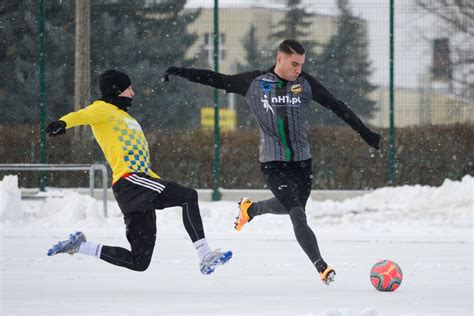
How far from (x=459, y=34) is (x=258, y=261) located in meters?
7.53

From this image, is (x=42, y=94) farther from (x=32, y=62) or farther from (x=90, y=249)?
(x=90, y=249)

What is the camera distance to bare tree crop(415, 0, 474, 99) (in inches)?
574

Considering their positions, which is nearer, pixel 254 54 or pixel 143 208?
pixel 143 208

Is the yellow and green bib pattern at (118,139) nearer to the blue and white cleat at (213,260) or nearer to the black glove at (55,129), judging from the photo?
the black glove at (55,129)

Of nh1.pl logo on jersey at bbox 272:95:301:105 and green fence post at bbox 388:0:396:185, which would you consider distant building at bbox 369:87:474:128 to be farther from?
nh1.pl logo on jersey at bbox 272:95:301:105

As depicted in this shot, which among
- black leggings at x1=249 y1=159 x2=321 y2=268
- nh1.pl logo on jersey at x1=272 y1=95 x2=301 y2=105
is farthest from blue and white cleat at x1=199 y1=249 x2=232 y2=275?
nh1.pl logo on jersey at x1=272 y1=95 x2=301 y2=105

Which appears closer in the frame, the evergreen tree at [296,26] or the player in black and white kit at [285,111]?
the player in black and white kit at [285,111]

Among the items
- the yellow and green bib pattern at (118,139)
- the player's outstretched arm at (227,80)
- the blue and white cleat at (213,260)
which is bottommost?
the blue and white cleat at (213,260)

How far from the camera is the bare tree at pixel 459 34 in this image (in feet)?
47.8

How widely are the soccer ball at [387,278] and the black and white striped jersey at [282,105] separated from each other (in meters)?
1.11

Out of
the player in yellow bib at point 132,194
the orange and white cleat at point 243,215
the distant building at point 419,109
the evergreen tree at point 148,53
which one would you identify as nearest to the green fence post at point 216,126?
the evergreen tree at point 148,53

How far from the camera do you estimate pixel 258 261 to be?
877 centimetres

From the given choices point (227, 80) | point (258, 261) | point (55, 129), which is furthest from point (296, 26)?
point (55, 129)

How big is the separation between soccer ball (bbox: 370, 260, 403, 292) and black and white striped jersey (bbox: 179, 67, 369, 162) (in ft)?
3.63
